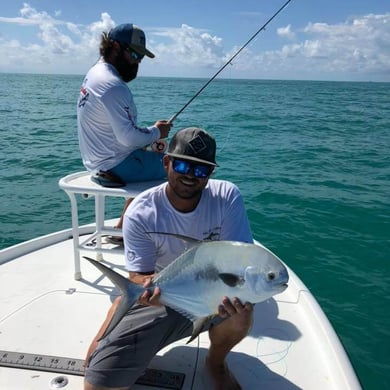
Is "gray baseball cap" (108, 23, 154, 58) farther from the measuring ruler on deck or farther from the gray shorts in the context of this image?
the measuring ruler on deck

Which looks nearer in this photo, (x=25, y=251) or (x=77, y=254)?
(x=77, y=254)

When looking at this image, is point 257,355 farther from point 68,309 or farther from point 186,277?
point 68,309

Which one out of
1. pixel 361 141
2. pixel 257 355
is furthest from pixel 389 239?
pixel 361 141

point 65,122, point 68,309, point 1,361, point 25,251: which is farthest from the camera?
point 65,122

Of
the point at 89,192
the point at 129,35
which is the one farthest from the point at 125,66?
the point at 89,192

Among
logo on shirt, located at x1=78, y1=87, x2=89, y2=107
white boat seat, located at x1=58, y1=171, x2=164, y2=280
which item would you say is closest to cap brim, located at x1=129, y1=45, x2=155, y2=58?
logo on shirt, located at x1=78, y1=87, x2=89, y2=107

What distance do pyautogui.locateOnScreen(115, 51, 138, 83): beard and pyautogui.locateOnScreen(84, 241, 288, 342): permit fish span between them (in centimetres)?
179

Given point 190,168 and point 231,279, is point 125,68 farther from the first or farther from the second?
point 231,279

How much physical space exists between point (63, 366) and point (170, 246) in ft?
2.89

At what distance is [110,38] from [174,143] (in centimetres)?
139

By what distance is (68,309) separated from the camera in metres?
2.81

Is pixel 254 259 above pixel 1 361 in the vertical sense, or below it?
above

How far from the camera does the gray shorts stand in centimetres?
190

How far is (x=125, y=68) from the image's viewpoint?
3057 mm
